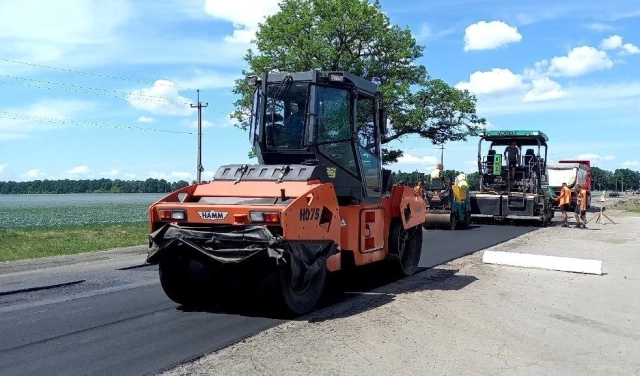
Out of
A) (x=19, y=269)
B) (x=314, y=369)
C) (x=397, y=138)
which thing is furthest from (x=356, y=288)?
(x=397, y=138)

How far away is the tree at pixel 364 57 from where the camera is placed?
33656mm

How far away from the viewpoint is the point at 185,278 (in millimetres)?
7883

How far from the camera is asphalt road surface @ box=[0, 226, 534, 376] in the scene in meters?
5.85

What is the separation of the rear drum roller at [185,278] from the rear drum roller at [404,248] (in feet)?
10.6

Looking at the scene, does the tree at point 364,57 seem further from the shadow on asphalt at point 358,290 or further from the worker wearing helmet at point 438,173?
the shadow on asphalt at point 358,290

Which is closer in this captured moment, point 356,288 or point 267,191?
point 267,191

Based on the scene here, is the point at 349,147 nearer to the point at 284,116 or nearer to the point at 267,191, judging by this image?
the point at 284,116

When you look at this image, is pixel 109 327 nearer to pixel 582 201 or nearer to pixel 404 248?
pixel 404 248

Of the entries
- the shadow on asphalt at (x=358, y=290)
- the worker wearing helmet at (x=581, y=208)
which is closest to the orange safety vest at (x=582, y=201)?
the worker wearing helmet at (x=581, y=208)

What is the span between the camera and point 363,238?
9094 millimetres

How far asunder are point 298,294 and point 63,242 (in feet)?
45.1

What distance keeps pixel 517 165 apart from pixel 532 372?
64.6ft

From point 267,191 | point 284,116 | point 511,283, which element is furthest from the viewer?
point 511,283

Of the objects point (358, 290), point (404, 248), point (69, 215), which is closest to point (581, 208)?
point (404, 248)
